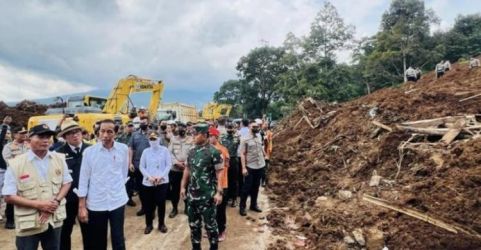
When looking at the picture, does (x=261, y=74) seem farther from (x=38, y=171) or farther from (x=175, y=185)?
(x=38, y=171)

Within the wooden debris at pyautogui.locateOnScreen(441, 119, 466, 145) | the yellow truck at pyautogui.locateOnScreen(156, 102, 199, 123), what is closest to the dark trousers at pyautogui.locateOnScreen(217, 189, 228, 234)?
the wooden debris at pyautogui.locateOnScreen(441, 119, 466, 145)

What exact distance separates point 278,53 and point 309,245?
38628 millimetres

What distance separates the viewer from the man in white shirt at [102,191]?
3801 mm

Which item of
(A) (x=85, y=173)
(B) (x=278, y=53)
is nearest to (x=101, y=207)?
(A) (x=85, y=173)

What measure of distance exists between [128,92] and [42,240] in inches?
507

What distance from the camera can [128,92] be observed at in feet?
51.5

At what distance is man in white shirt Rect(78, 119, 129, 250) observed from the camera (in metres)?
3.80

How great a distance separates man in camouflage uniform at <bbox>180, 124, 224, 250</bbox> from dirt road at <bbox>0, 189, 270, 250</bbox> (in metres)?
0.94

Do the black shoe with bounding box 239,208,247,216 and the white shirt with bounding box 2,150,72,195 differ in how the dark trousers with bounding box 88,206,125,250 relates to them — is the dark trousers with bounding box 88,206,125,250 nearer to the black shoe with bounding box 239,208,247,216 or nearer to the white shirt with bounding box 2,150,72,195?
the white shirt with bounding box 2,150,72,195

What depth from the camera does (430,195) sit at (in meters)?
5.59

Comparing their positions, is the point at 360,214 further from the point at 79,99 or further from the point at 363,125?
the point at 79,99

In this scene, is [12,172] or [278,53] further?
[278,53]

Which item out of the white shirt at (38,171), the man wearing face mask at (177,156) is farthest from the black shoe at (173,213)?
the white shirt at (38,171)

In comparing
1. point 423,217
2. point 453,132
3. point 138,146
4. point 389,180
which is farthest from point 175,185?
point 453,132
